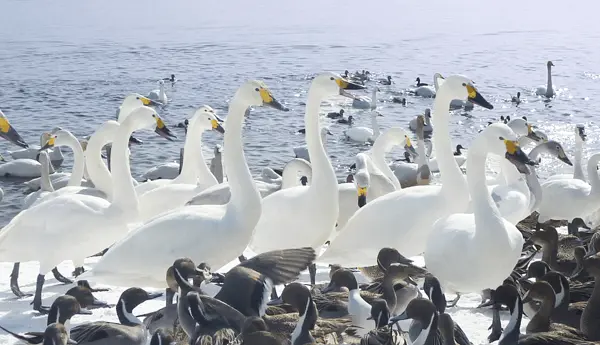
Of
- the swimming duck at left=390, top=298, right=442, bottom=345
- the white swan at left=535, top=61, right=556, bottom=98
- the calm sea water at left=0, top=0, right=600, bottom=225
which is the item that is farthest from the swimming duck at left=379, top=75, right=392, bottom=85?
the swimming duck at left=390, top=298, right=442, bottom=345

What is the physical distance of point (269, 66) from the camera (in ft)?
122

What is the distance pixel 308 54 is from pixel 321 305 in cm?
3626

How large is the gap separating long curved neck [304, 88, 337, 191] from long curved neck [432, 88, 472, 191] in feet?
3.23

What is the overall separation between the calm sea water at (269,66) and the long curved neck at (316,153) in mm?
8387

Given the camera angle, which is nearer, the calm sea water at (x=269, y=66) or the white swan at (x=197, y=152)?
the white swan at (x=197, y=152)

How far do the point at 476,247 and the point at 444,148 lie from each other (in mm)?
2016

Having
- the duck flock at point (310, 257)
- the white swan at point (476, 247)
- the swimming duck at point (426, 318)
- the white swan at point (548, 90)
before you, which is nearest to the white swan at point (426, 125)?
the white swan at point (548, 90)

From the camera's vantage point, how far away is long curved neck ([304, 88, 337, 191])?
8.16m

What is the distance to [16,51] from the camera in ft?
138

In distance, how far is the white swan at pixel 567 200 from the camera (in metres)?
11.1

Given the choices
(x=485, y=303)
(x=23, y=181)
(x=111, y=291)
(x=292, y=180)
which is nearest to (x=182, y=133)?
(x=23, y=181)

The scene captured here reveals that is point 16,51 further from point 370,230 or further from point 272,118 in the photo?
point 370,230

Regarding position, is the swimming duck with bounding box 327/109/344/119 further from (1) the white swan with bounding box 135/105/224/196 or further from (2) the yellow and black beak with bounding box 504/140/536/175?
(2) the yellow and black beak with bounding box 504/140/536/175

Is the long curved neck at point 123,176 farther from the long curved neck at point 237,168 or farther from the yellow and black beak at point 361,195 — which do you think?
the yellow and black beak at point 361,195
